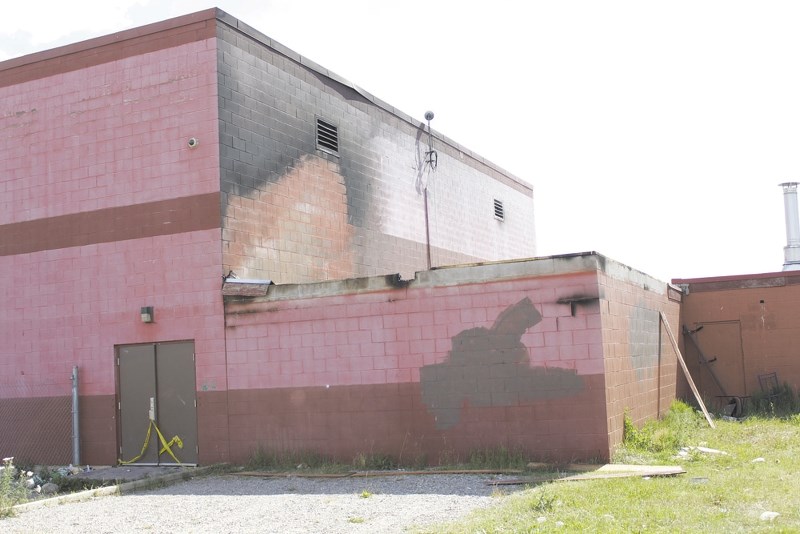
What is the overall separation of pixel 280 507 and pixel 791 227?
20.3 meters

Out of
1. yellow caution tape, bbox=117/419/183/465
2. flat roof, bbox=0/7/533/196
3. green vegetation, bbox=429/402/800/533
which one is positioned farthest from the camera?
flat roof, bbox=0/7/533/196

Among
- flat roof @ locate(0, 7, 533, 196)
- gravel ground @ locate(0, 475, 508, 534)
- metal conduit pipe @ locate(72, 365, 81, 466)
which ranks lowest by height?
gravel ground @ locate(0, 475, 508, 534)

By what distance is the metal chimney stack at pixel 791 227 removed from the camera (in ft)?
81.7

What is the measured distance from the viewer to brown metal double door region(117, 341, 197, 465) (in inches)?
589

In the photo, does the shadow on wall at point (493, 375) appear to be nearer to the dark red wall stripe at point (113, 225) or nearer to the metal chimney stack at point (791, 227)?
the dark red wall stripe at point (113, 225)

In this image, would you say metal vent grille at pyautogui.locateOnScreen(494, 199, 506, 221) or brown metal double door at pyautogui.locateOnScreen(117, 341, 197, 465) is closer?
brown metal double door at pyautogui.locateOnScreen(117, 341, 197, 465)

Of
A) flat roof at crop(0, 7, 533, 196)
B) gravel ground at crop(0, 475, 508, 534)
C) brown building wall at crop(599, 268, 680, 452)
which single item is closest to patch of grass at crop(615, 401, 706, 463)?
brown building wall at crop(599, 268, 680, 452)

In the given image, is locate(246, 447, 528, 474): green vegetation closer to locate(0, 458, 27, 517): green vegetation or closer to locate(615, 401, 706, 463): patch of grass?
locate(615, 401, 706, 463): patch of grass

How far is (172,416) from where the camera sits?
15094 mm

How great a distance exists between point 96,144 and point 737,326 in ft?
49.3

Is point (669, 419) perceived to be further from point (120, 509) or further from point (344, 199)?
point (120, 509)

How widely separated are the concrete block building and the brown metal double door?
0.13 ft

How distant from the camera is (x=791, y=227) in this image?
25141 millimetres

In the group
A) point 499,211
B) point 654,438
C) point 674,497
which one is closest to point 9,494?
point 674,497
